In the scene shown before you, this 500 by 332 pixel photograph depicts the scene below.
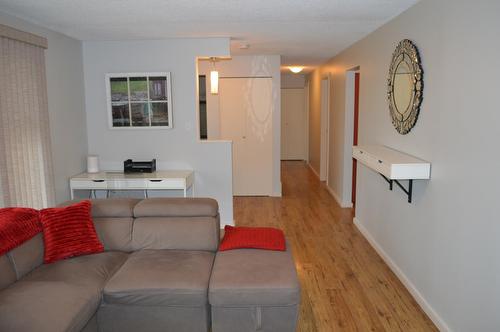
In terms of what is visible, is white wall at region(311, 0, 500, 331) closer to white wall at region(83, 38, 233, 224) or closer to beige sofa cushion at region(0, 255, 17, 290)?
white wall at region(83, 38, 233, 224)

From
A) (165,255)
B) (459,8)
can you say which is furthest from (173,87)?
(459,8)

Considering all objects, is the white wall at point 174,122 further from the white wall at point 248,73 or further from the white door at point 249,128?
the white door at point 249,128

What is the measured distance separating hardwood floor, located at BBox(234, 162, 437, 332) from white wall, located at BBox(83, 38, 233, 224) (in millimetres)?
836

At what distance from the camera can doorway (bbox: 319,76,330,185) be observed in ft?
23.5

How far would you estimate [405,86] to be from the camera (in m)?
3.25

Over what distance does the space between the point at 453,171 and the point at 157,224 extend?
2.16 meters

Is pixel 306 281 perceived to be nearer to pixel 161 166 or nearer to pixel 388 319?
pixel 388 319

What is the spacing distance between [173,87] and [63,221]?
2376 mm

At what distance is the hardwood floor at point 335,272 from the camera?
2799 millimetres

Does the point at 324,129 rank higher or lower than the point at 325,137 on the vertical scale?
higher

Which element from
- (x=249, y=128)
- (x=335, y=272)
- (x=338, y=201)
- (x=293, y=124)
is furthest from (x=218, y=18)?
(x=293, y=124)

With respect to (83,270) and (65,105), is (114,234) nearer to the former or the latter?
(83,270)

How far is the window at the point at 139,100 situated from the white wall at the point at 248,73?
1552 millimetres

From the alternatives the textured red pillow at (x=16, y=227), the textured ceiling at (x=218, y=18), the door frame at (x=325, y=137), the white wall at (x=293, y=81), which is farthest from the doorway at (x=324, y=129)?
the textured red pillow at (x=16, y=227)
